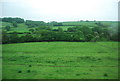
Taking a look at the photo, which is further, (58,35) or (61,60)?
(58,35)

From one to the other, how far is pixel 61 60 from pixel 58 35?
1.25 m

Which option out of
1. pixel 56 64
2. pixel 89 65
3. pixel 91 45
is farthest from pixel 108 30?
pixel 56 64

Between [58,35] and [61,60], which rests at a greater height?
[58,35]

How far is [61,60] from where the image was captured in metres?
3.91

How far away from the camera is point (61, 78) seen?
3014 millimetres

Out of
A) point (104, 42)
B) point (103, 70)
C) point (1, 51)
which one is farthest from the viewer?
point (104, 42)

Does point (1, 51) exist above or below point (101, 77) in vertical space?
above

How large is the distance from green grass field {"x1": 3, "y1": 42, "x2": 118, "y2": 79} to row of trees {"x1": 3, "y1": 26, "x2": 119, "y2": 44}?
17 cm

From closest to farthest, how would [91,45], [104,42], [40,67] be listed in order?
[40,67] → [104,42] → [91,45]

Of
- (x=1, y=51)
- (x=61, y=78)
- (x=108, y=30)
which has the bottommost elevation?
(x=61, y=78)

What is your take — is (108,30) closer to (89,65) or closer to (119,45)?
(119,45)

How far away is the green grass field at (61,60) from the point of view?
125 inches

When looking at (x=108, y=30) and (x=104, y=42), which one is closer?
(x=108, y=30)

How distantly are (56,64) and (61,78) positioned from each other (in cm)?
72
